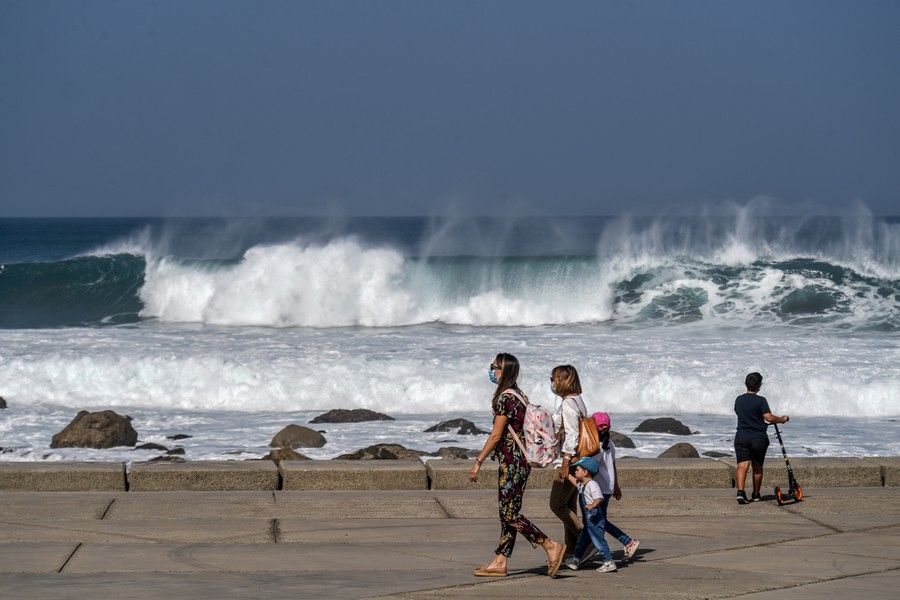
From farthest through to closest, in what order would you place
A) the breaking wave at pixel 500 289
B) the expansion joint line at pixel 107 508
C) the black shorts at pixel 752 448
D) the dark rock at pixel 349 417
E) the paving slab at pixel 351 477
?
the breaking wave at pixel 500 289
the dark rock at pixel 349 417
the paving slab at pixel 351 477
the black shorts at pixel 752 448
the expansion joint line at pixel 107 508

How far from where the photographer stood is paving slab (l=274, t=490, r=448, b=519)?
28.9ft

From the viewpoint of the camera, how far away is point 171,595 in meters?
6.11

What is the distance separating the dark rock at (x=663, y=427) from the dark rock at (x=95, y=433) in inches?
247

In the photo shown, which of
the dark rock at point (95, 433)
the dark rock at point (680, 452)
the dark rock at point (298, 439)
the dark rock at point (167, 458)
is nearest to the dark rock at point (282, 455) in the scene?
the dark rock at point (167, 458)

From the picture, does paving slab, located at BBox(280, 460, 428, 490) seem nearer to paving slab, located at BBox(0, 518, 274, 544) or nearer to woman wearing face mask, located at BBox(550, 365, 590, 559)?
paving slab, located at BBox(0, 518, 274, 544)

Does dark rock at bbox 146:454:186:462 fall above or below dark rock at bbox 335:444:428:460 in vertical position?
below

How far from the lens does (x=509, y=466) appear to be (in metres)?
6.77

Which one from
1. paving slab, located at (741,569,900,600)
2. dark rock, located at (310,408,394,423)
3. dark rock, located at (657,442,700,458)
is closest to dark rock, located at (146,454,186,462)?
dark rock, located at (310,408,394,423)

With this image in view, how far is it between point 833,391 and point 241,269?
20.5 metres

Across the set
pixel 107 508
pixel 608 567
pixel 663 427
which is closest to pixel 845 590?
pixel 608 567

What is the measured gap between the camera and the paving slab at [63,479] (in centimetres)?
934

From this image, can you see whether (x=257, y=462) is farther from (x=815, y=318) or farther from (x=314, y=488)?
(x=815, y=318)

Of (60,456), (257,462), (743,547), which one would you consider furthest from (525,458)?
(60,456)

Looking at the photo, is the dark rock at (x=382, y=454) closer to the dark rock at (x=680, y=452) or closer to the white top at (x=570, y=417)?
the dark rock at (x=680, y=452)
